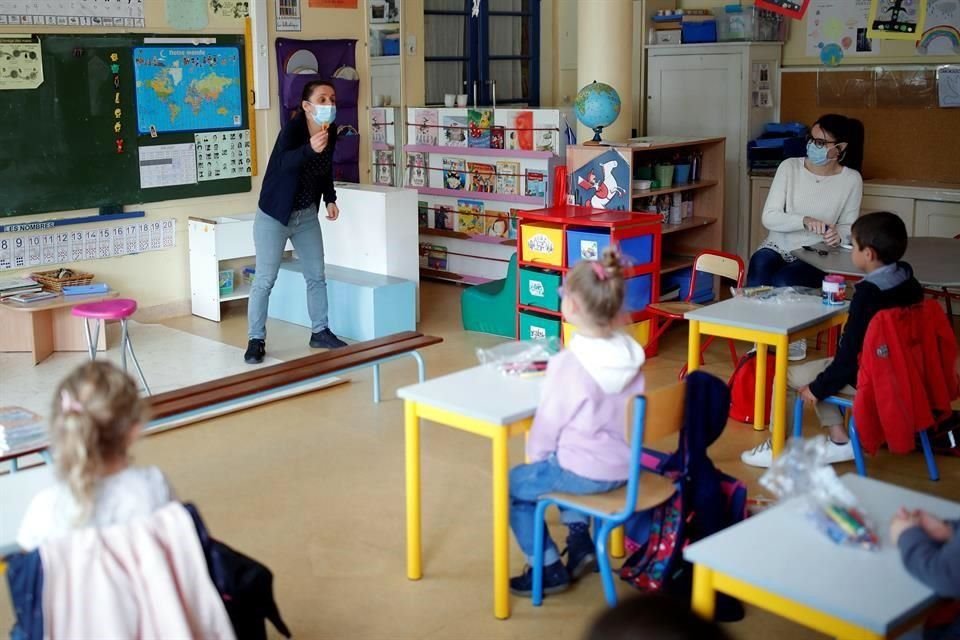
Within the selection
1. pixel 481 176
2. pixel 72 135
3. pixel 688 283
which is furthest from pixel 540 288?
pixel 72 135

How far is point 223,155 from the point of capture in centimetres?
754

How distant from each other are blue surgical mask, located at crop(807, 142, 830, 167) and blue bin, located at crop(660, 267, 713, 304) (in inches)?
46.9

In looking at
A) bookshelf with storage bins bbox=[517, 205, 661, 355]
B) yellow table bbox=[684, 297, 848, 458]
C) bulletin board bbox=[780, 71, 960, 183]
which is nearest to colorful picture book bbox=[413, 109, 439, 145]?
bookshelf with storage bins bbox=[517, 205, 661, 355]

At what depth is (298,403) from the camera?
568cm

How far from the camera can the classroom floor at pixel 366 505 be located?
3.48 m

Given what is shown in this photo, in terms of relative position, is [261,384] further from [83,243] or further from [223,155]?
[223,155]

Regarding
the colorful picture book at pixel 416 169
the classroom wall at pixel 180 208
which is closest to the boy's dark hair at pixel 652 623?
the classroom wall at pixel 180 208

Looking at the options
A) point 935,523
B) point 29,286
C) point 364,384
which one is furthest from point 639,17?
point 935,523

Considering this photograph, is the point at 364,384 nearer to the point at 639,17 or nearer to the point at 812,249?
the point at 812,249

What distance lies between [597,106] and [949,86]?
257 centimetres

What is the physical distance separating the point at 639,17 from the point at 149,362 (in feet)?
15.3

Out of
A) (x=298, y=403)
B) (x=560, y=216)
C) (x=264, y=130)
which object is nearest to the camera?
(x=298, y=403)

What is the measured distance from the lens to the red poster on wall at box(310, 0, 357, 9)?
7.84 meters

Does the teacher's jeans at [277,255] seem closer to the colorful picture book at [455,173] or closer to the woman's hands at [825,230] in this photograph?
the colorful picture book at [455,173]
